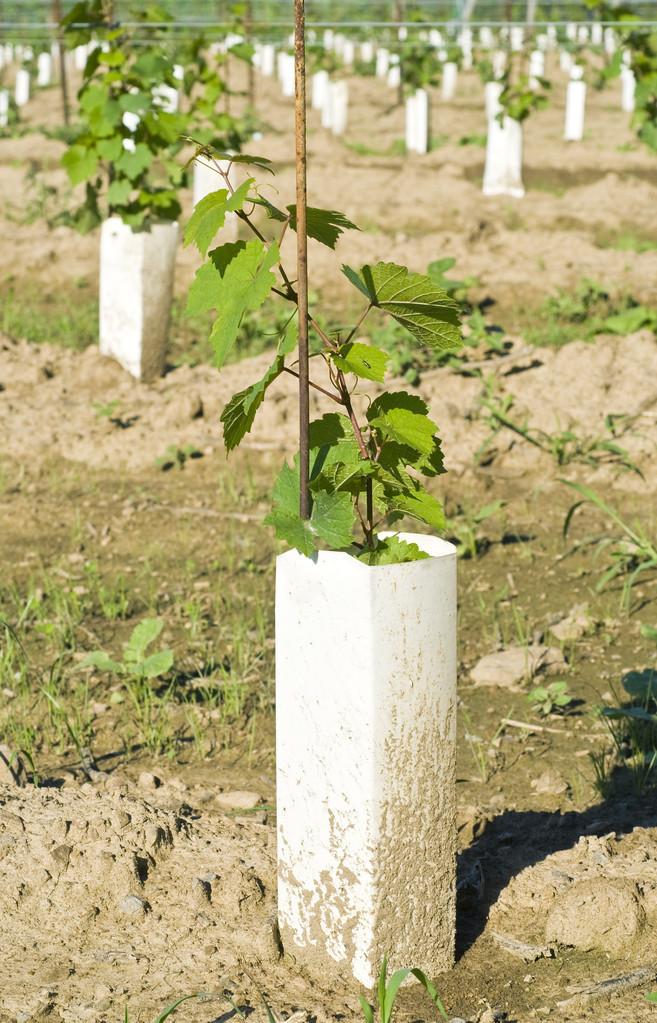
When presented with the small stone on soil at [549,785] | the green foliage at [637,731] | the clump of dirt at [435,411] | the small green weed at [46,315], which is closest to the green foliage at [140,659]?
the small stone on soil at [549,785]

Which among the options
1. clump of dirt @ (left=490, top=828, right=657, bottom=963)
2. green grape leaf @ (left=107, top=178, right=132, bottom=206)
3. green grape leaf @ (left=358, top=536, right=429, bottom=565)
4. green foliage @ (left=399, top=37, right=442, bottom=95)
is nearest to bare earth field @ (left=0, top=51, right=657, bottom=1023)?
clump of dirt @ (left=490, top=828, right=657, bottom=963)

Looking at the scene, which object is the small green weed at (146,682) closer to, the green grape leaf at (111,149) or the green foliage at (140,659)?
the green foliage at (140,659)

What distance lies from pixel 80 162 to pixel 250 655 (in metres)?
3.73

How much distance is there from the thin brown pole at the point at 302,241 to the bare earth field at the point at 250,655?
88cm

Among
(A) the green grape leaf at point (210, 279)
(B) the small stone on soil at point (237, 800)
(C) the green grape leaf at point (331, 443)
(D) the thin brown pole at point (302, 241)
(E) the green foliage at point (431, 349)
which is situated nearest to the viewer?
Result: (D) the thin brown pole at point (302, 241)

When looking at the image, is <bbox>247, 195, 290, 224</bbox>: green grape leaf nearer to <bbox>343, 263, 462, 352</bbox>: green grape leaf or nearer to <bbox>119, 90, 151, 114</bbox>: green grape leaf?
<bbox>343, 263, 462, 352</bbox>: green grape leaf

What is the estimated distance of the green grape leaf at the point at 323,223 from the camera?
80.0 inches

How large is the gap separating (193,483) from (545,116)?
61.7 feet

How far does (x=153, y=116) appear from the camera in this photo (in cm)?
655

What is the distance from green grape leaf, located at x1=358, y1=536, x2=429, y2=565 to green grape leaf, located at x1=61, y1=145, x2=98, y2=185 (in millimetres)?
4997

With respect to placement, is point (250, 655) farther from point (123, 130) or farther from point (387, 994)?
point (123, 130)

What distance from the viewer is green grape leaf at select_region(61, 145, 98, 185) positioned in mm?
6594

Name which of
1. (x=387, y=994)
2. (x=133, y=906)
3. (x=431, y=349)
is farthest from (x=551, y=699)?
(x=431, y=349)

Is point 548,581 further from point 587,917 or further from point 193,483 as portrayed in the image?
point 587,917
